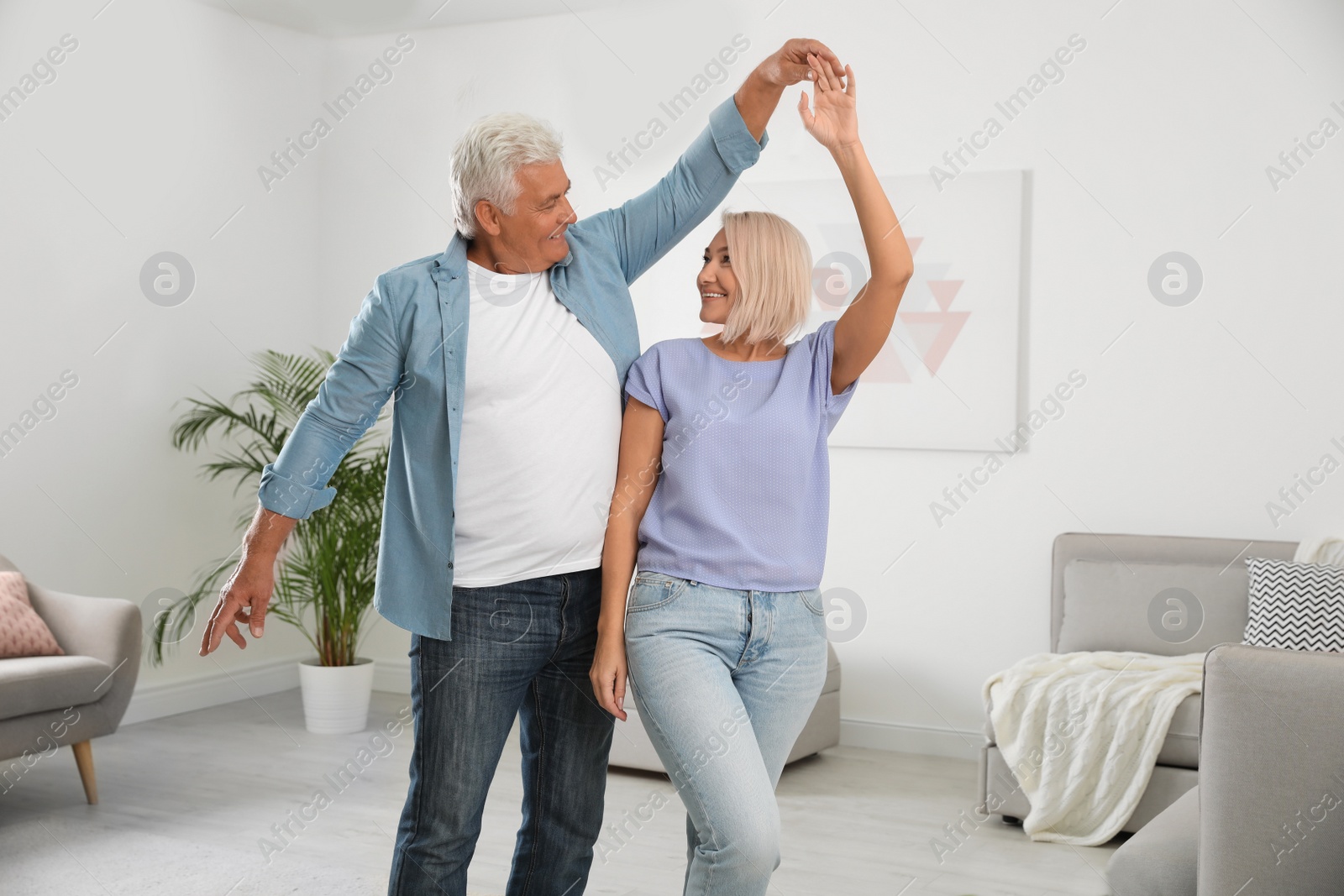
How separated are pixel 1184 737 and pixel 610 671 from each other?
225 cm

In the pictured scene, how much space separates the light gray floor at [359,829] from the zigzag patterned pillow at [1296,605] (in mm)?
857

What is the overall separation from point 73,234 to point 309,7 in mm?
1367

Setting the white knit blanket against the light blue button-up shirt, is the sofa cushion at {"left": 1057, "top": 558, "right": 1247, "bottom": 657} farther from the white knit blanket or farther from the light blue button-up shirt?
the light blue button-up shirt

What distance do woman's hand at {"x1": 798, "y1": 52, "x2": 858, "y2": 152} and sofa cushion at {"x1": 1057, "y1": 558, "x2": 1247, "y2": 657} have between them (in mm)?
2656

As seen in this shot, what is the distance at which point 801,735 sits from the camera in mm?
3803

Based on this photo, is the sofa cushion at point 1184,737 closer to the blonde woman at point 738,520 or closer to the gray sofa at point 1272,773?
the gray sofa at point 1272,773

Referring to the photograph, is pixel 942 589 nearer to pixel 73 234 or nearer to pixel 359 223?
pixel 359 223

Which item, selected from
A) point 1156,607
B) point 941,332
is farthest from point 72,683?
point 1156,607

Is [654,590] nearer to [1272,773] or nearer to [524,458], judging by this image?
[524,458]

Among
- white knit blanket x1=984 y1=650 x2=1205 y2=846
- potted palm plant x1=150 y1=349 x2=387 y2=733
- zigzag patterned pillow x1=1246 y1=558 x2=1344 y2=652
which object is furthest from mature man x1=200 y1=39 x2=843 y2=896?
potted palm plant x1=150 y1=349 x2=387 y2=733

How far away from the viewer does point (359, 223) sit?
523 centimetres

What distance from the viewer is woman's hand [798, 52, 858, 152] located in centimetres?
155

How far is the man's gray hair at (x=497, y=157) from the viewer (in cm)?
169

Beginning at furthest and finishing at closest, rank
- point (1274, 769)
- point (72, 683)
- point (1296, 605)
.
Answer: point (1296, 605) < point (72, 683) < point (1274, 769)
